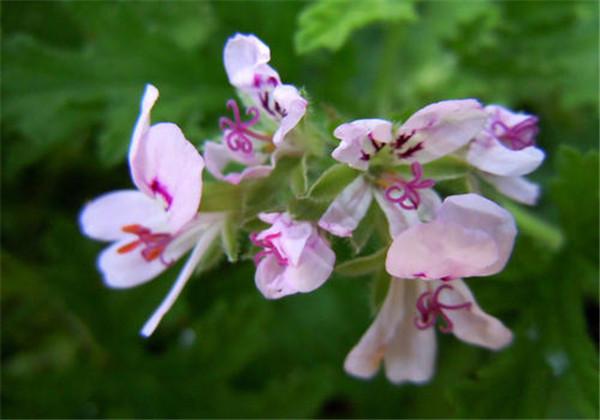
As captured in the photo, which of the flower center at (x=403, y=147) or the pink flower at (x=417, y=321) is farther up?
the flower center at (x=403, y=147)

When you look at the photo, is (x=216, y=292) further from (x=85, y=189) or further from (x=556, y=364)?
(x=556, y=364)

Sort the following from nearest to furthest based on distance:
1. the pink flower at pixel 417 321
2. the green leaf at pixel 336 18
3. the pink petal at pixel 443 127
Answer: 1. the pink petal at pixel 443 127
2. the pink flower at pixel 417 321
3. the green leaf at pixel 336 18

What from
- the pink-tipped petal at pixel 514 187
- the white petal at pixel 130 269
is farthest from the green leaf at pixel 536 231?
the white petal at pixel 130 269

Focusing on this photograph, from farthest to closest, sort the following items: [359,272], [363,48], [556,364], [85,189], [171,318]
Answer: [363,48]
[85,189]
[171,318]
[556,364]
[359,272]

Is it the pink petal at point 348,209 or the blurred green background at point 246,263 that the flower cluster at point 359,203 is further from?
the blurred green background at point 246,263

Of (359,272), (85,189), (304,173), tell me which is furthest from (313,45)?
(85,189)

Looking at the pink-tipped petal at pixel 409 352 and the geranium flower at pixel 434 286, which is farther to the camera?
the pink-tipped petal at pixel 409 352
